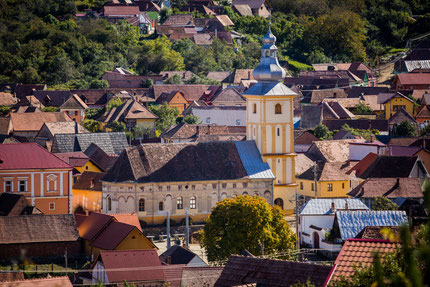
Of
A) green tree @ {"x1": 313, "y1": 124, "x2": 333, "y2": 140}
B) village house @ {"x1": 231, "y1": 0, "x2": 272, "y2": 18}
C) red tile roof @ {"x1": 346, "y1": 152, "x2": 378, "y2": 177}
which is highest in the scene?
village house @ {"x1": 231, "y1": 0, "x2": 272, "y2": 18}

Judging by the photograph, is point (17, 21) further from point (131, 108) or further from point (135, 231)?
point (135, 231)

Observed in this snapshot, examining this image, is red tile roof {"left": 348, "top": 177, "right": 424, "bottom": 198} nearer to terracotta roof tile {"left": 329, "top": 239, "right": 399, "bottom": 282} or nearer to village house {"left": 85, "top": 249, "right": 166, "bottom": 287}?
village house {"left": 85, "top": 249, "right": 166, "bottom": 287}

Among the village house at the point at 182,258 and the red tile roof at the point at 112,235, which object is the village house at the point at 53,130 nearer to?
the red tile roof at the point at 112,235

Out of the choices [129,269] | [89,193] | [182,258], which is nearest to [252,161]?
[89,193]

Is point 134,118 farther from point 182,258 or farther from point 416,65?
point 182,258

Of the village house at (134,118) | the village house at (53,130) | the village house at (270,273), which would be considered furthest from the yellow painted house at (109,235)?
the village house at (134,118)

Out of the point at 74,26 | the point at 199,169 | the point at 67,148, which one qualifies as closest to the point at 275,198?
the point at 199,169

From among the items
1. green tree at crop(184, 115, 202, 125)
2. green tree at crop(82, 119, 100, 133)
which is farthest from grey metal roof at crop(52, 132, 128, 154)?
green tree at crop(82, 119, 100, 133)
